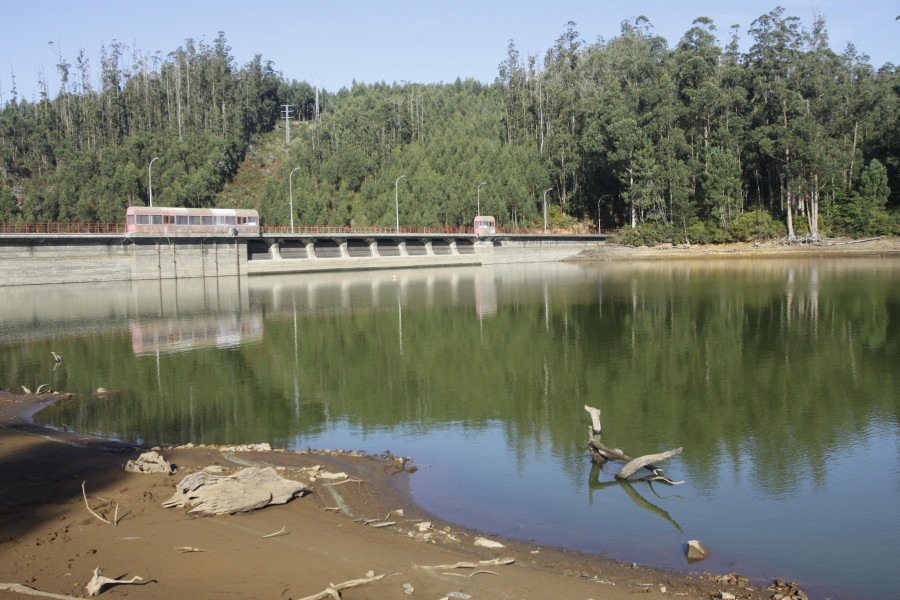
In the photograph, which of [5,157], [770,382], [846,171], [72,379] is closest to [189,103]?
[5,157]

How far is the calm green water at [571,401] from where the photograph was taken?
1049cm

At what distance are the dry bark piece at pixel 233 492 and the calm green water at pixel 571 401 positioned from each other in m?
2.31

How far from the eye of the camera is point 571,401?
18.1m

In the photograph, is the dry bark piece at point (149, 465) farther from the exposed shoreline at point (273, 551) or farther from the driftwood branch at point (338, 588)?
the driftwood branch at point (338, 588)

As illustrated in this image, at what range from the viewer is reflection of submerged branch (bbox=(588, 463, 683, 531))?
1095cm

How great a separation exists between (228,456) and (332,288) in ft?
146

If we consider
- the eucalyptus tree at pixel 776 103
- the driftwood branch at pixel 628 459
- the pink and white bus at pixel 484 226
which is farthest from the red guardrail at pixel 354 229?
the driftwood branch at pixel 628 459

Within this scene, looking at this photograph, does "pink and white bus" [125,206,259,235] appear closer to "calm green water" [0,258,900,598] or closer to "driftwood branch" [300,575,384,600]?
"calm green water" [0,258,900,598]

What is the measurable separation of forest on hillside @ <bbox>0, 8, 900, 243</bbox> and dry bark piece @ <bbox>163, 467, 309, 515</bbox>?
82701 millimetres

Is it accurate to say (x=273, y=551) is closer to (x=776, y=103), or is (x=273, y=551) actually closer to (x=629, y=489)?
(x=629, y=489)

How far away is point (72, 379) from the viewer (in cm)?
2231

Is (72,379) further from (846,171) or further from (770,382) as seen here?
(846,171)

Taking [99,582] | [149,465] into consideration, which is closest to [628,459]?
[149,465]

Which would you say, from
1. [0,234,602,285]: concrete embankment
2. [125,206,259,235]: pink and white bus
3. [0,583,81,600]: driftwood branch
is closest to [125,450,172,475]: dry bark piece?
[0,583,81,600]: driftwood branch
